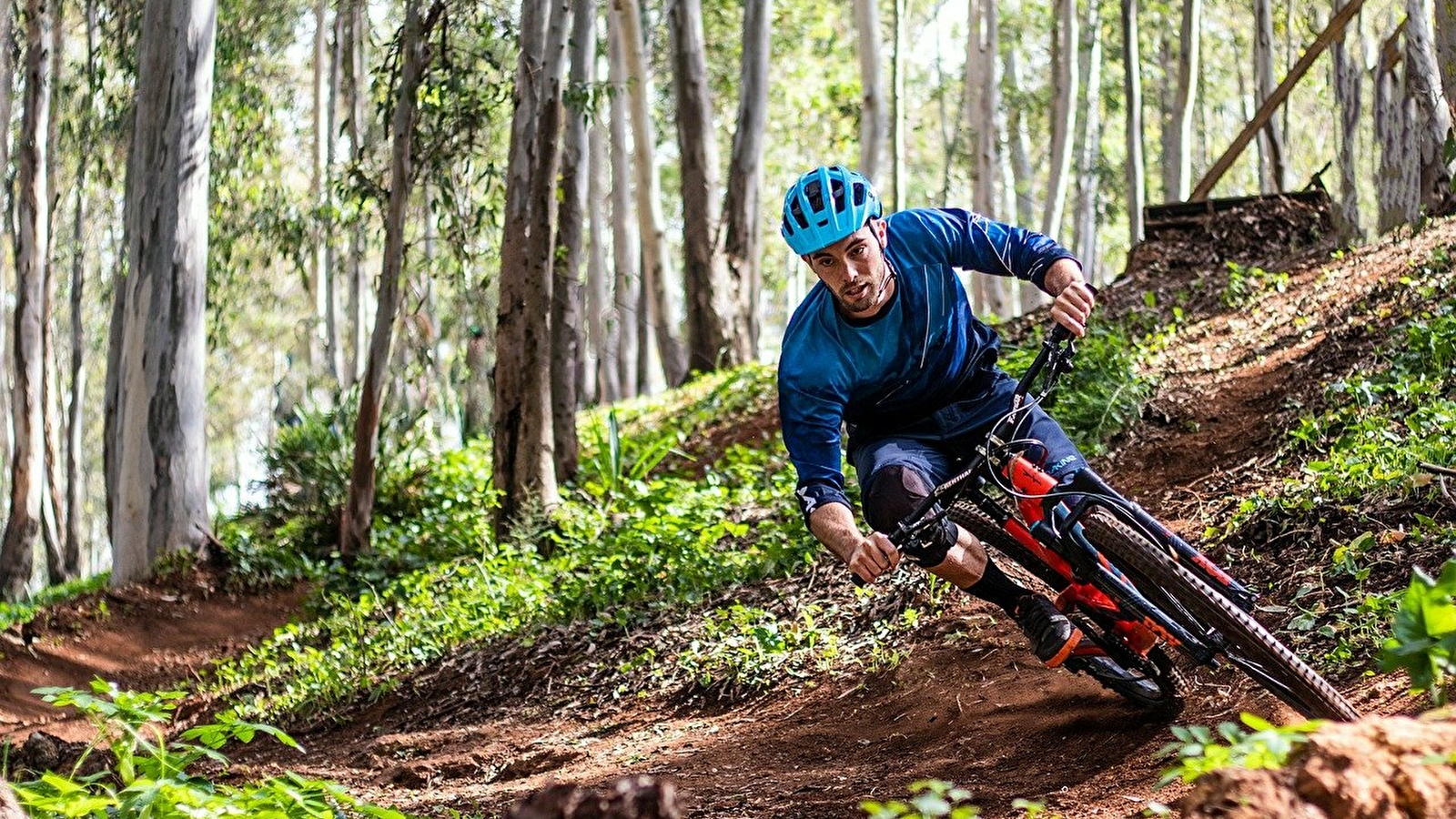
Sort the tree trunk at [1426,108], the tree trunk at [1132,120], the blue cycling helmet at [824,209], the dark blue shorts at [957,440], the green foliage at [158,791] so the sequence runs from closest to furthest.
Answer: the green foliage at [158,791] < the blue cycling helmet at [824,209] < the dark blue shorts at [957,440] < the tree trunk at [1426,108] < the tree trunk at [1132,120]

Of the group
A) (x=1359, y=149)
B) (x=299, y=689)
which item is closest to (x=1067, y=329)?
(x=299, y=689)

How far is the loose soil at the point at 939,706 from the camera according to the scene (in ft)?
16.6

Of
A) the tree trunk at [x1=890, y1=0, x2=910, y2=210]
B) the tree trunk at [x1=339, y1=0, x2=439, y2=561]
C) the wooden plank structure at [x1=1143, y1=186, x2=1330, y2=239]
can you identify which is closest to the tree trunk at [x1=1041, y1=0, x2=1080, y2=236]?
the tree trunk at [x1=890, y1=0, x2=910, y2=210]

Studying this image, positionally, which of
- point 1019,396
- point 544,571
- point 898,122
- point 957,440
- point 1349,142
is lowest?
point 544,571

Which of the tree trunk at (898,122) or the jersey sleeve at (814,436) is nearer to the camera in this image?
the jersey sleeve at (814,436)

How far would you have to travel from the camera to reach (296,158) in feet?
109

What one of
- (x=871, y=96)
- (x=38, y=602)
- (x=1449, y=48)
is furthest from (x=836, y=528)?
(x=871, y=96)

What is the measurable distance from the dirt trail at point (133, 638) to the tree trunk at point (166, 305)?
63cm

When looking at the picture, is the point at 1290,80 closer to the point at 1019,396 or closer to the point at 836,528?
the point at 1019,396

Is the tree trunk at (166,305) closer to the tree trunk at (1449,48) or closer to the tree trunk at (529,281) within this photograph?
the tree trunk at (529,281)

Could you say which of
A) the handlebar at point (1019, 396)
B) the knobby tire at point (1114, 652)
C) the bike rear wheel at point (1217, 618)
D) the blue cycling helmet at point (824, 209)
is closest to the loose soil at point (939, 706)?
the knobby tire at point (1114, 652)

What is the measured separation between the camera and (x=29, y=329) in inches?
782

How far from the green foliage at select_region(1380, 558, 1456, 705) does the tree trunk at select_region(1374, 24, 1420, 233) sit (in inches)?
324

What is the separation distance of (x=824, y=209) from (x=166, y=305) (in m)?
9.93
